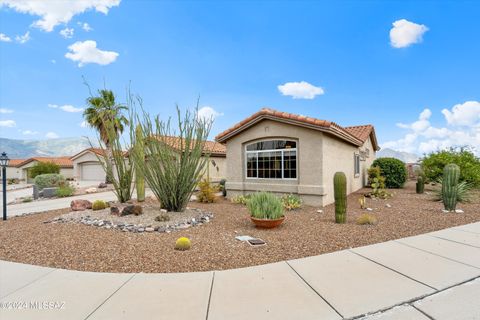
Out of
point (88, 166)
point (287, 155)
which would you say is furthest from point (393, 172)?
point (88, 166)

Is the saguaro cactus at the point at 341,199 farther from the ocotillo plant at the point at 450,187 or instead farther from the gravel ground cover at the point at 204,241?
the ocotillo plant at the point at 450,187

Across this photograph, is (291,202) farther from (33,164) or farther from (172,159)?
(33,164)

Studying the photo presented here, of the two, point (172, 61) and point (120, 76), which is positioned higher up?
point (172, 61)

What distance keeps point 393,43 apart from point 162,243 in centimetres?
1468

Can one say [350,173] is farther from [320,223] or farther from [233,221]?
[233,221]

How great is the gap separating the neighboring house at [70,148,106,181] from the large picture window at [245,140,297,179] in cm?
2430

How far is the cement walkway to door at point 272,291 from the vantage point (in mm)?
3121

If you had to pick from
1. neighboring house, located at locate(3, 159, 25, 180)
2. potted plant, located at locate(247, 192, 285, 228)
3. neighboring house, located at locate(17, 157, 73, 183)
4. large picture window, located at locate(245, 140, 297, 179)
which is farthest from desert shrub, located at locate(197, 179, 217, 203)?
neighboring house, located at locate(3, 159, 25, 180)

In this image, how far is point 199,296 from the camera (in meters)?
3.50

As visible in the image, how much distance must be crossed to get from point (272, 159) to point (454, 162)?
11.9m

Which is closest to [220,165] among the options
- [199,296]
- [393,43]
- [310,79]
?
[310,79]

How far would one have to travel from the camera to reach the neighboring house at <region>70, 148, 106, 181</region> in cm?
3020

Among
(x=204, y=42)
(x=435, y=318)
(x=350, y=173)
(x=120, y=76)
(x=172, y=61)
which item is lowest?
(x=435, y=318)

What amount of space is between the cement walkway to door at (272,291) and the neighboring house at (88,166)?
28.2 m
